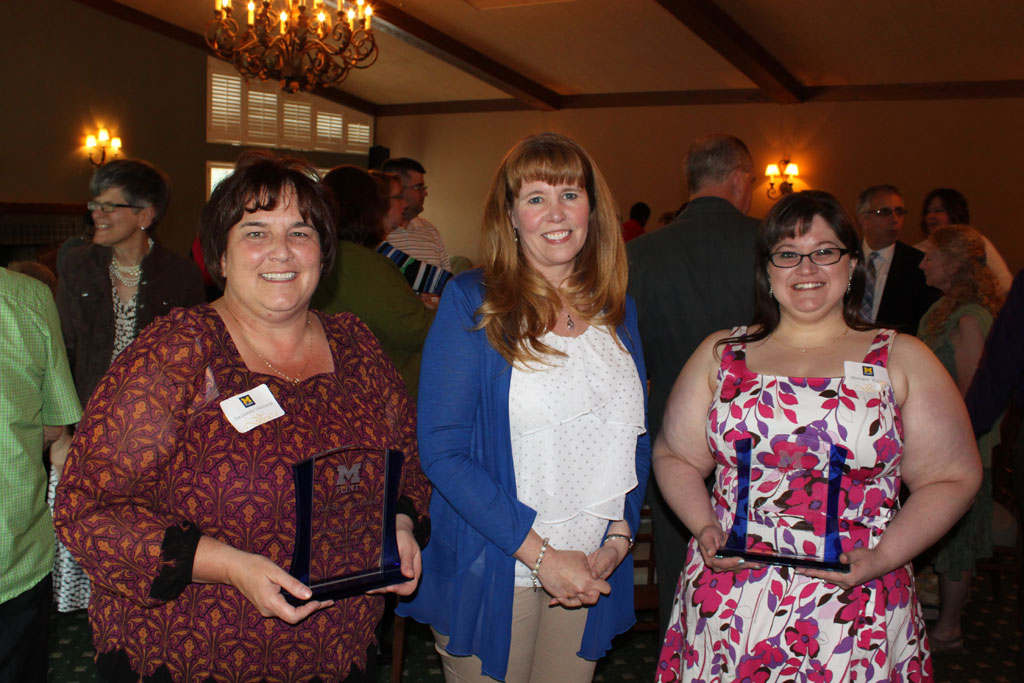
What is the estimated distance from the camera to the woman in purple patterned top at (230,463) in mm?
1305

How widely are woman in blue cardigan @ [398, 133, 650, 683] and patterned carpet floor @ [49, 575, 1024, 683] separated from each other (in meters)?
1.43

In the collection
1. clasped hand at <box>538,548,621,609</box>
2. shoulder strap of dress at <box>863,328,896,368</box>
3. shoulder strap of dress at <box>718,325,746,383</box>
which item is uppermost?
shoulder strap of dress at <box>863,328,896,368</box>

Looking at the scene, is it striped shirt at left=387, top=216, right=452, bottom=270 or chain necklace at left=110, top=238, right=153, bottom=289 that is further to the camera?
striped shirt at left=387, top=216, right=452, bottom=270

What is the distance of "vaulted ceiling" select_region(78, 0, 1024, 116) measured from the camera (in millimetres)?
8109

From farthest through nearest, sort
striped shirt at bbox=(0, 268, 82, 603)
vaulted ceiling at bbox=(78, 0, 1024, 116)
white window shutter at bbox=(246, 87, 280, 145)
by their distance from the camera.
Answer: white window shutter at bbox=(246, 87, 280, 145) < vaulted ceiling at bbox=(78, 0, 1024, 116) < striped shirt at bbox=(0, 268, 82, 603)

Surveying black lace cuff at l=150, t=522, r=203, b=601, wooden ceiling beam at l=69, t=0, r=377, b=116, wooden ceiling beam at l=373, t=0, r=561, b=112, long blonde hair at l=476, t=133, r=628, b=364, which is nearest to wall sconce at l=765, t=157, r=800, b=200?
wooden ceiling beam at l=373, t=0, r=561, b=112

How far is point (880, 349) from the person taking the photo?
1.79 meters

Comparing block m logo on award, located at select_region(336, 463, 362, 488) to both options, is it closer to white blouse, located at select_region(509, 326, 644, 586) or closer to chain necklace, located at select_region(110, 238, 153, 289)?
white blouse, located at select_region(509, 326, 644, 586)

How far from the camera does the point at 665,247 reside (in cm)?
285

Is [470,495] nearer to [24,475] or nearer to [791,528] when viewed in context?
[791,528]

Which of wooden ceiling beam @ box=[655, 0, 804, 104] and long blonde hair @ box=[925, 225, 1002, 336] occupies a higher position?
wooden ceiling beam @ box=[655, 0, 804, 104]

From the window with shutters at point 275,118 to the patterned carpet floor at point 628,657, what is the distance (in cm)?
1040

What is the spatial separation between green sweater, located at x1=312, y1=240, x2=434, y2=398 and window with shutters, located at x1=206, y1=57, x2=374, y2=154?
34.2 feet

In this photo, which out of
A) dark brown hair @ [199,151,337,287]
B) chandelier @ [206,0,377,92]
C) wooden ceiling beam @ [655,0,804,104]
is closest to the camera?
dark brown hair @ [199,151,337,287]
